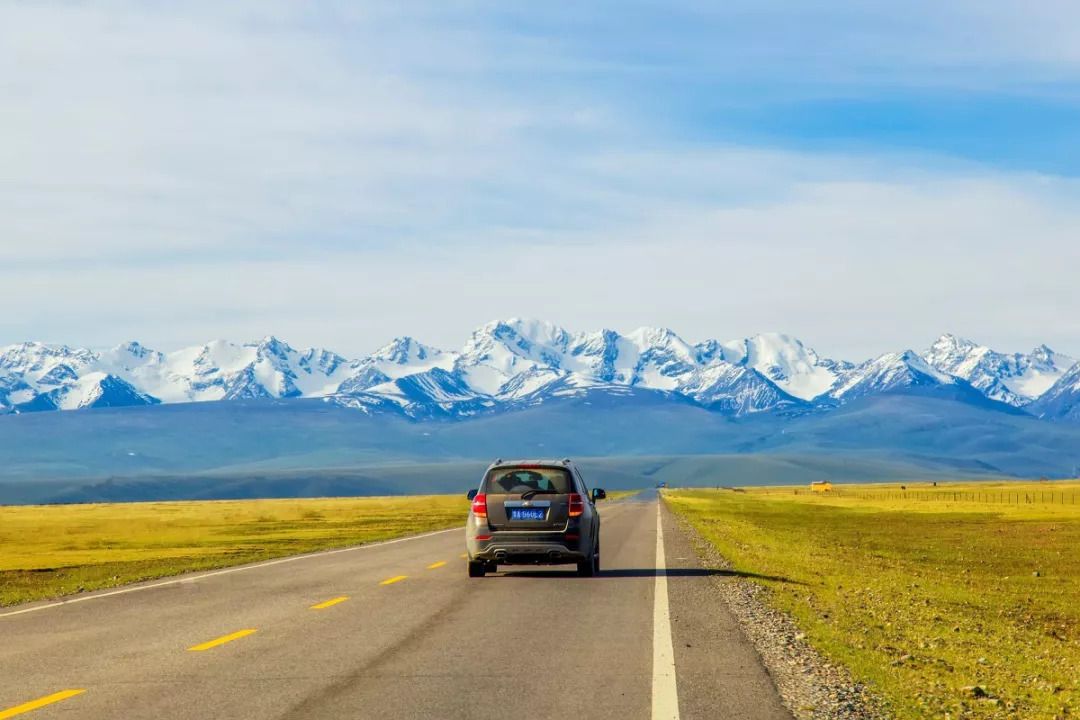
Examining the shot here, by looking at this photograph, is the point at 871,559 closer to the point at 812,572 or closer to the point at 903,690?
the point at 812,572

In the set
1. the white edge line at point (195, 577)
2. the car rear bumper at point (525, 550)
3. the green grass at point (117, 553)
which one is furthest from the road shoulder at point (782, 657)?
the green grass at point (117, 553)

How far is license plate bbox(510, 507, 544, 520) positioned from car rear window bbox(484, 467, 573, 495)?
0.36 m

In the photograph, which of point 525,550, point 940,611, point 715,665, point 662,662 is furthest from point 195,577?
point 715,665

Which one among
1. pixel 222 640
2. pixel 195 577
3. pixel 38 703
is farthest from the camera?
pixel 195 577

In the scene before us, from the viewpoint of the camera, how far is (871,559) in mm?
40969

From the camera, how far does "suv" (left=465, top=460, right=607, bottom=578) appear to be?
2581 centimetres

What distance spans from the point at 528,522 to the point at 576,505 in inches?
39.8

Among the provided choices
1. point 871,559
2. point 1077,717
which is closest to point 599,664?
point 1077,717

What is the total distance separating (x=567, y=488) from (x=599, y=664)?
11.7 m

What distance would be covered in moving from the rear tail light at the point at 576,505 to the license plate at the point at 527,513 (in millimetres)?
602

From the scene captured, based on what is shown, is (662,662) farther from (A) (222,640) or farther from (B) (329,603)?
(B) (329,603)

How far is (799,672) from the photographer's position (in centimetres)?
1429

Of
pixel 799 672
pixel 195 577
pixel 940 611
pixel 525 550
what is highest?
pixel 525 550

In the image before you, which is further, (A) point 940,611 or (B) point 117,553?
(B) point 117,553
